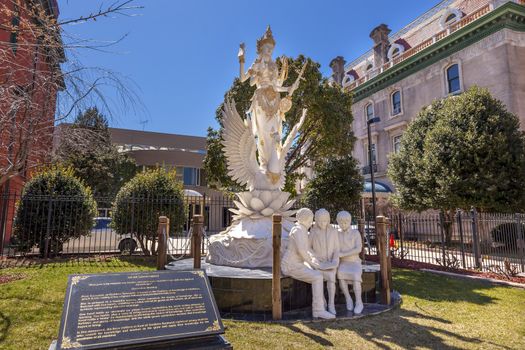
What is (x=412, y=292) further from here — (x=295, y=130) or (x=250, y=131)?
(x=250, y=131)

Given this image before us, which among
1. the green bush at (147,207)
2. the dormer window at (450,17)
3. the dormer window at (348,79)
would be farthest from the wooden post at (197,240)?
the dormer window at (348,79)

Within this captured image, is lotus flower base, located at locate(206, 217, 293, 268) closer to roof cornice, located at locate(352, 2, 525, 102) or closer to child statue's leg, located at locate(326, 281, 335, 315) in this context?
child statue's leg, located at locate(326, 281, 335, 315)

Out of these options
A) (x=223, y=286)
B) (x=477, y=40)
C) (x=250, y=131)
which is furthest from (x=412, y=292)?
(x=477, y=40)

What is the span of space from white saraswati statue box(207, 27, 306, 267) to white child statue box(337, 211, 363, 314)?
6.94ft

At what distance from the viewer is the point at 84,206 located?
13.8 meters

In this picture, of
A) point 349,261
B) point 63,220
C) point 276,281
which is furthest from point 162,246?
point 63,220

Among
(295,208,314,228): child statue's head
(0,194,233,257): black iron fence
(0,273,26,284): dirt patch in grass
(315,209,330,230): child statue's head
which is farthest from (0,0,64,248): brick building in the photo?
(0,194,233,257): black iron fence

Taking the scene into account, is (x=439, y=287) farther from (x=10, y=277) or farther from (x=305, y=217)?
(x=10, y=277)

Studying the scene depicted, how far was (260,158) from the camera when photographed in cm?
952

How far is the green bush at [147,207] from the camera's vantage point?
1466cm

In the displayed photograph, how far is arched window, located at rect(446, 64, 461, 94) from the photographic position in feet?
80.5

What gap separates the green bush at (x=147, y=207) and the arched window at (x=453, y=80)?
21.2 meters

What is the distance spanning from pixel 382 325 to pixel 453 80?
24586 millimetres

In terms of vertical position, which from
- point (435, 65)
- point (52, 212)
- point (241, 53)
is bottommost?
point (52, 212)
